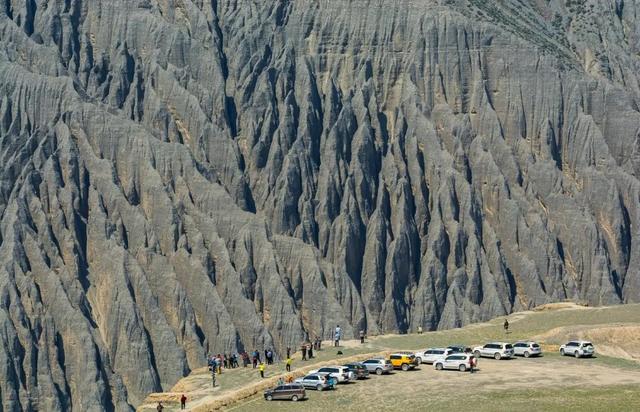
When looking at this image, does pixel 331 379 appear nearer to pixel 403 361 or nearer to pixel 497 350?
pixel 403 361

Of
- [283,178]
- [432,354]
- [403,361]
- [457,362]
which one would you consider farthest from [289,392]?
[283,178]

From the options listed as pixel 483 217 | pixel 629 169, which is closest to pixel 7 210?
pixel 483 217

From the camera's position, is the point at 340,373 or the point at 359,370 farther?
the point at 359,370

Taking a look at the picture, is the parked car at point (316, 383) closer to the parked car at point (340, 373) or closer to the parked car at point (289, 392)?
the parked car at point (340, 373)

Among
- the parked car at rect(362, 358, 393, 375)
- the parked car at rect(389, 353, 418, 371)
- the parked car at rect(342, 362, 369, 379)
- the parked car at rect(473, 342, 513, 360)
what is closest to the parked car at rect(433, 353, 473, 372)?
the parked car at rect(389, 353, 418, 371)

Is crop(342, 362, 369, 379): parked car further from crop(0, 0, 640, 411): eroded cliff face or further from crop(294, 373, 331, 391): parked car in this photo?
crop(0, 0, 640, 411): eroded cliff face

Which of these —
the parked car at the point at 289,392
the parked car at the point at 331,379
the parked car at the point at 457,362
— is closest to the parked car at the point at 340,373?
the parked car at the point at 331,379
